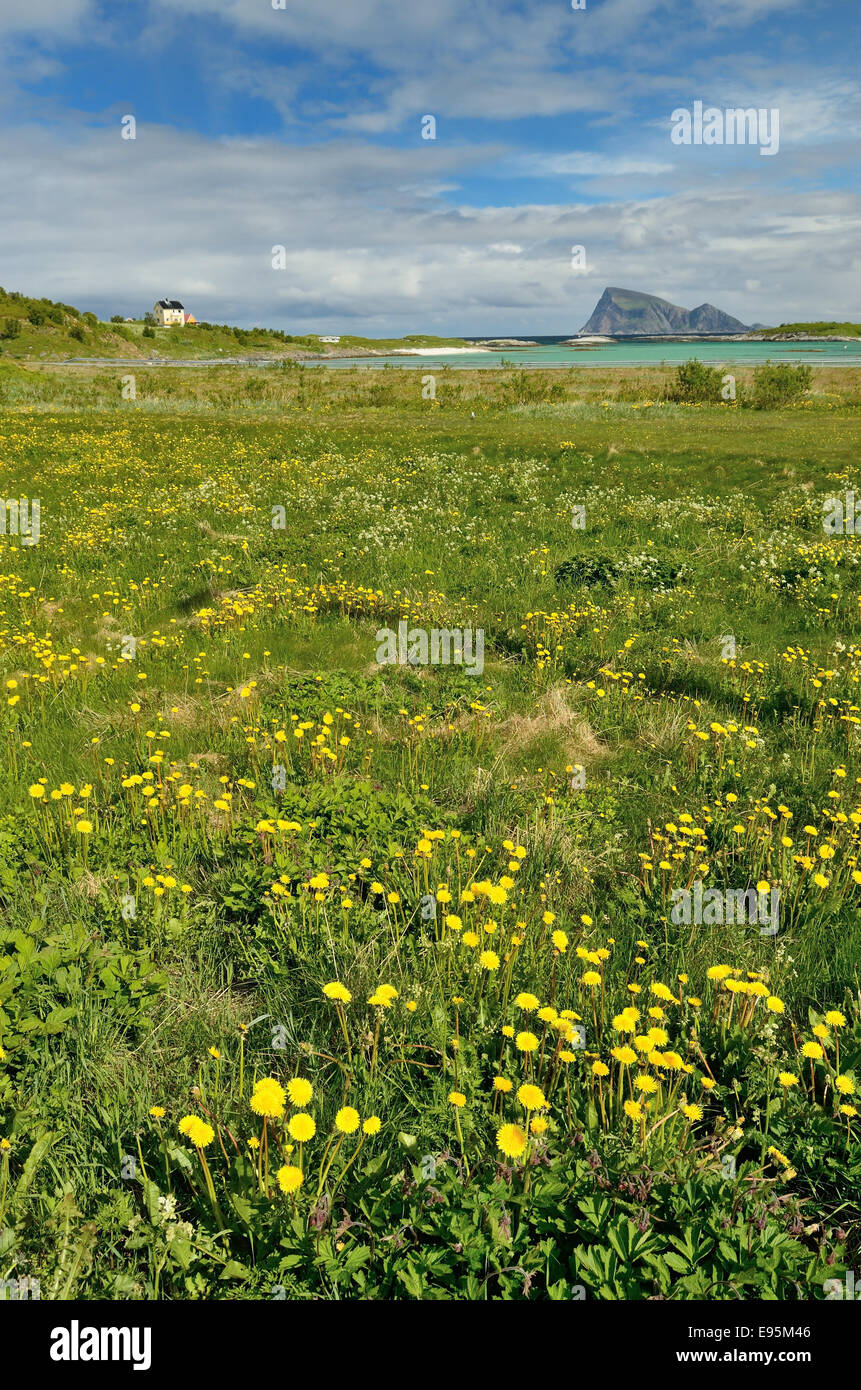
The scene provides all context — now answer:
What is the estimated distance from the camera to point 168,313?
179000 millimetres

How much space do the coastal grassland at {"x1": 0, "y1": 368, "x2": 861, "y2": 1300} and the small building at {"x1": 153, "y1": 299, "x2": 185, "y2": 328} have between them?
201m

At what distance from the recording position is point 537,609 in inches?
417

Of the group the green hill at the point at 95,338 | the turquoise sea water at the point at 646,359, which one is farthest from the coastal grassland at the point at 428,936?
the green hill at the point at 95,338

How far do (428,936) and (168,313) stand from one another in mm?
211478

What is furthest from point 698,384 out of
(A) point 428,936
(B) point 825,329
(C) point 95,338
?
(B) point 825,329

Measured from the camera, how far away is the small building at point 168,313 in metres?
179

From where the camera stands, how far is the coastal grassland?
2645 mm

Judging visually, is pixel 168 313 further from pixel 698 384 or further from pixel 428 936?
pixel 428 936

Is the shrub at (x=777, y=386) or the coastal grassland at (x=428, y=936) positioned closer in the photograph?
the coastal grassland at (x=428, y=936)

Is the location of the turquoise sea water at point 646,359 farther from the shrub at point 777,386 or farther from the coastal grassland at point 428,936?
the coastal grassland at point 428,936

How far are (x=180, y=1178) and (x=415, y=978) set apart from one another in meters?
1.47

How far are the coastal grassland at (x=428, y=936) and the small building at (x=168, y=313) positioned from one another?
201 meters
